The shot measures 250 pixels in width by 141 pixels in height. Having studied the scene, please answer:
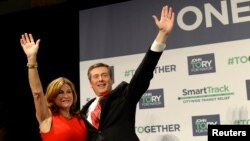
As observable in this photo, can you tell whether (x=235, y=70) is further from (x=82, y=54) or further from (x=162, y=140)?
(x=82, y=54)

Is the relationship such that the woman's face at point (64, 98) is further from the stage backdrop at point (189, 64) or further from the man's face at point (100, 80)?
the stage backdrop at point (189, 64)

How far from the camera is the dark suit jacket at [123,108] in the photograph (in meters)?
2.26

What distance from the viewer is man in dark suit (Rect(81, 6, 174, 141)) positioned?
226 centimetres

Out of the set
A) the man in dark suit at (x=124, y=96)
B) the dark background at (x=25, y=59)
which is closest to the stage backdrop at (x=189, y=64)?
the dark background at (x=25, y=59)

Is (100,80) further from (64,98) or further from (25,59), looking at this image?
(25,59)

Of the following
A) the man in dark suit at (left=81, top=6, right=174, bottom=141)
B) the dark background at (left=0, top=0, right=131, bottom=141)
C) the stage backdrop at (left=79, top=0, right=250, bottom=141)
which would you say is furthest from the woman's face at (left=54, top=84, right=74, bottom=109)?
the dark background at (left=0, top=0, right=131, bottom=141)

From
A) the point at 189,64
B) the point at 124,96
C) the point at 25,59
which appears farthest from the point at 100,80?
the point at 25,59

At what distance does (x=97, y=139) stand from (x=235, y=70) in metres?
1.69

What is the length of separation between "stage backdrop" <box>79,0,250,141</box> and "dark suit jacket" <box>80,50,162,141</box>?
1373mm

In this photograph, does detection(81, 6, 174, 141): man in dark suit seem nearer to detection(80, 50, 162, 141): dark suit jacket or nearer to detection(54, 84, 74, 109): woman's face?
detection(80, 50, 162, 141): dark suit jacket

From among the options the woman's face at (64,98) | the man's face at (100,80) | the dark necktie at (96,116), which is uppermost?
the man's face at (100,80)

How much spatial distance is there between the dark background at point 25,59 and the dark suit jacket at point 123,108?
2.14 m

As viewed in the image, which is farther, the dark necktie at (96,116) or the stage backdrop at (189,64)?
the stage backdrop at (189,64)

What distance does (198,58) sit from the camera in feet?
12.0
